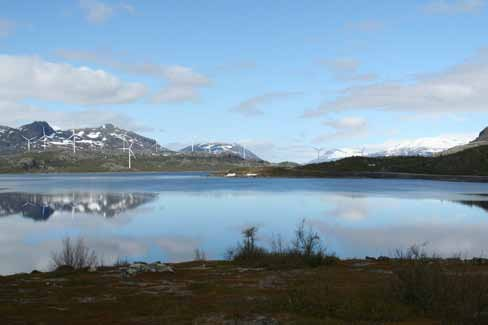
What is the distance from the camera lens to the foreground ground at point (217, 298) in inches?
431

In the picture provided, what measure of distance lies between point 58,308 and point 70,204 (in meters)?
52.8

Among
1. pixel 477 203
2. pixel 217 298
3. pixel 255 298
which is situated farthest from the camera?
pixel 477 203

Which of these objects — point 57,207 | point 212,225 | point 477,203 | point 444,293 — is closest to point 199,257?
point 444,293

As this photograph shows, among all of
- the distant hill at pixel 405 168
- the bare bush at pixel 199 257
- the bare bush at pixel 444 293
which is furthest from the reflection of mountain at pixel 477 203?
the distant hill at pixel 405 168

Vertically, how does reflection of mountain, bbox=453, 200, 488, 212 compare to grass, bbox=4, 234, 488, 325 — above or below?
below

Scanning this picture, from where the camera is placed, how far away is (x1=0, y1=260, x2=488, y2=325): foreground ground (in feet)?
35.9

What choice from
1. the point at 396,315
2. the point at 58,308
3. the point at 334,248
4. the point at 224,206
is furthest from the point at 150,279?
the point at 224,206

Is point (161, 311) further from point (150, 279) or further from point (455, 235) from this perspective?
point (455, 235)

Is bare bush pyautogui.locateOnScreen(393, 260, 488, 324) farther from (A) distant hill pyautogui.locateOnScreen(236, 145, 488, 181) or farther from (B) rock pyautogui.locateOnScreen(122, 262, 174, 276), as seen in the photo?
(A) distant hill pyautogui.locateOnScreen(236, 145, 488, 181)

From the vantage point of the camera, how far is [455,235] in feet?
116

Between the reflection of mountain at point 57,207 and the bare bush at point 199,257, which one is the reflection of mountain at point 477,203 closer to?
the bare bush at point 199,257

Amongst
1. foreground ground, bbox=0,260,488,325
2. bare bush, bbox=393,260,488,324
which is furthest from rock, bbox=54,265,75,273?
bare bush, bbox=393,260,488,324

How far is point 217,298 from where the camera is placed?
13.5m

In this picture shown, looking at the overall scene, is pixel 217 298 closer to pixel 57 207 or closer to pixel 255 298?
pixel 255 298
